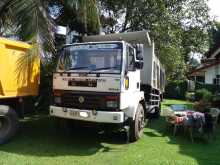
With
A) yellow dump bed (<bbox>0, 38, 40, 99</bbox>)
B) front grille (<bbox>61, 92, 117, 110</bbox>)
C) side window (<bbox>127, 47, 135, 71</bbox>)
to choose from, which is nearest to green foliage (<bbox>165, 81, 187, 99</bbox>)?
side window (<bbox>127, 47, 135, 71</bbox>)

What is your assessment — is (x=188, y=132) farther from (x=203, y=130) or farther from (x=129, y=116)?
(x=129, y=116)

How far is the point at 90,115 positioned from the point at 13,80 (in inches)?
81.0

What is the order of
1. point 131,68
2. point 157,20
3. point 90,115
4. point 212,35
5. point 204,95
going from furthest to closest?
point 212,35, point 204,95, point 157,20, point 131,68, point 90,115

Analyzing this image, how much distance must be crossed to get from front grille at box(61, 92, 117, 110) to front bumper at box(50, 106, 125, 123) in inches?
7.0

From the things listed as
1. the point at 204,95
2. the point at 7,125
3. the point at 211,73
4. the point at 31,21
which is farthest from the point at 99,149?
the point at 211,73

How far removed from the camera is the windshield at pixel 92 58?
297 inches

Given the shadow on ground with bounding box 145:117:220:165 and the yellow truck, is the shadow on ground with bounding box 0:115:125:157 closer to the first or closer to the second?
the yellow truck

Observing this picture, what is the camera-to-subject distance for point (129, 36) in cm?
948

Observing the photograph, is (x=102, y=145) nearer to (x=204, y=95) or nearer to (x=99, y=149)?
(x=99, y=149)

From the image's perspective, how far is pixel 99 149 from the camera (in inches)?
303

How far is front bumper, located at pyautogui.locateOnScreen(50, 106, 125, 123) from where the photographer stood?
23.3 ft

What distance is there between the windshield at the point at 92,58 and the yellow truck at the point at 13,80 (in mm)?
810

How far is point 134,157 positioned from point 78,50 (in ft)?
9.88

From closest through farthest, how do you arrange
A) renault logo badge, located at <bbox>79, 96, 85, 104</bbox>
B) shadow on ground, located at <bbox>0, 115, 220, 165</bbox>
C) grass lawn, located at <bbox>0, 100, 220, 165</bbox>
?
grass lawn, located at <bbox>0, 100, 220, 165</bbox> → shadow on ground, located at <bbox>0, 115, 220, 165</bbox> → renault logo badge, located at <bbox>79, 96, 85, 104</bbox>
